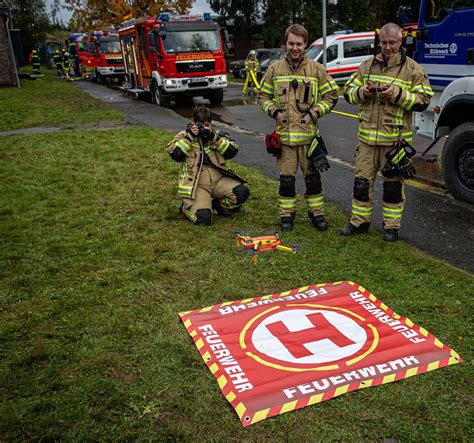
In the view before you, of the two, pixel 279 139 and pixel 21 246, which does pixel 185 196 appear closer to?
pixel 279 139

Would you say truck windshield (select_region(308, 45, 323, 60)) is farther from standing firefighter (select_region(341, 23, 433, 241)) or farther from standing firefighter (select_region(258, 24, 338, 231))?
standing firefighter (select_region(341, 23, 433, 241))

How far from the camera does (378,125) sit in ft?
15.7

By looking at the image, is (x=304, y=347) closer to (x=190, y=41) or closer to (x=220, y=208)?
(x=220, y=208)

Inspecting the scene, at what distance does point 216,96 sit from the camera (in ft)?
57.1

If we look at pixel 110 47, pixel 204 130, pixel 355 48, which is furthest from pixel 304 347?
pixel 110 47

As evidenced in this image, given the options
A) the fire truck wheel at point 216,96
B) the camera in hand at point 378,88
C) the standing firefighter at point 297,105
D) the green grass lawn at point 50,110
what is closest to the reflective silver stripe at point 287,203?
the standing firefighter at point 297,105

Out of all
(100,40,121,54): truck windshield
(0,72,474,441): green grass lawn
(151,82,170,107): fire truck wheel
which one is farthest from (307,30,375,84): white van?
(0,72,474,441): green grass lawn

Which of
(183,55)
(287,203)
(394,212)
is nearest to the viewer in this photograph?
(394,212)

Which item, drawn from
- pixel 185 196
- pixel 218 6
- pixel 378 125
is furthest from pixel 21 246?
pixel 218 6

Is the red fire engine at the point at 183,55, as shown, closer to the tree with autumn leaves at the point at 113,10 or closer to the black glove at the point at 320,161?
the black glove at the point at 320,161

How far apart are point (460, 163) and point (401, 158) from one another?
1.86 m

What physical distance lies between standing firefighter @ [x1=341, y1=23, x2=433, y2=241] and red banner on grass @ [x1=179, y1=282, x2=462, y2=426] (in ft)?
4.20

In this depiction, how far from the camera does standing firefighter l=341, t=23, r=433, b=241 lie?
4508 mm

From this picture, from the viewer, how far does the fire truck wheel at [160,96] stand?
16875mm
